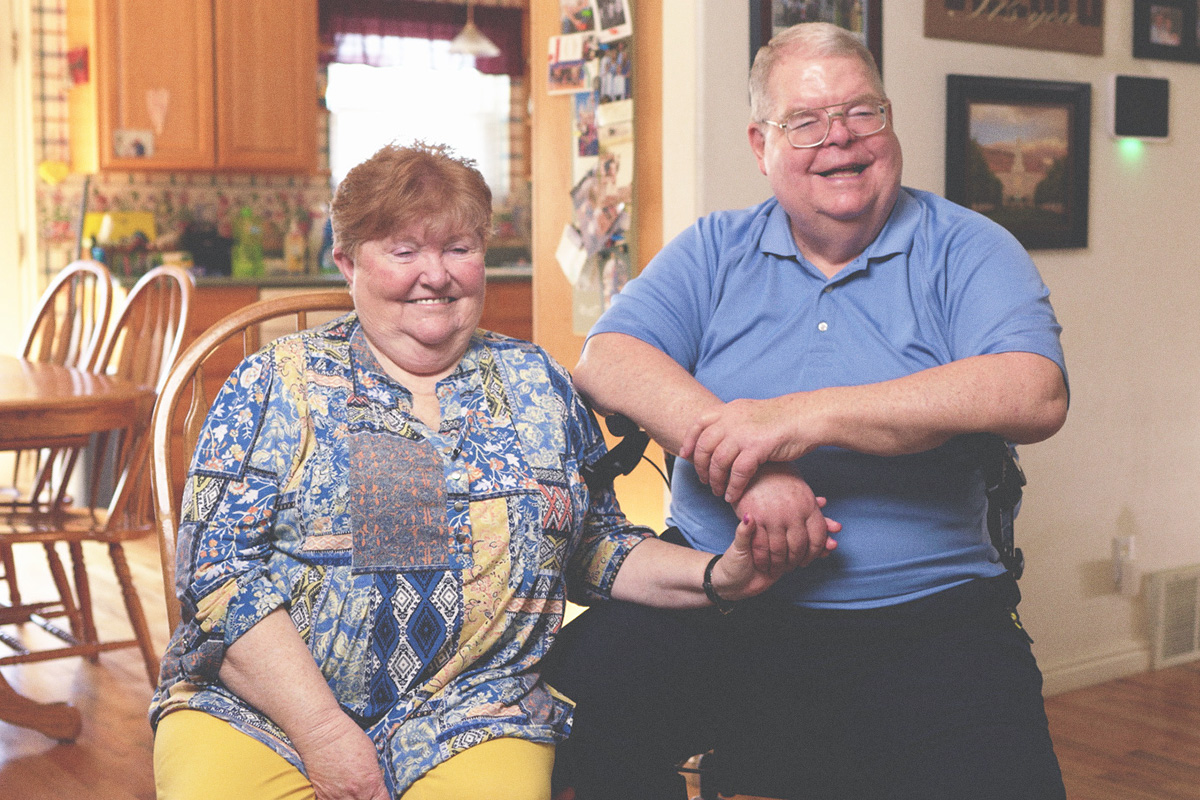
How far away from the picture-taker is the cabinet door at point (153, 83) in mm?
5098

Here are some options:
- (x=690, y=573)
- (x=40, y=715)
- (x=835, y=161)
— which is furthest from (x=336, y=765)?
(x=40, y=715)

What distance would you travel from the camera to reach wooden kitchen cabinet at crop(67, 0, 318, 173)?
512cm

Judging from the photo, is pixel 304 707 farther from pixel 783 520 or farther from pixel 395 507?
pixel 783 520

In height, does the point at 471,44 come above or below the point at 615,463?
above

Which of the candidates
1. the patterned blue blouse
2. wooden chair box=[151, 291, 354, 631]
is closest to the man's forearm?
the patterned blue blouse

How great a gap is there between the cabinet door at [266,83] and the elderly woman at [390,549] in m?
4.30

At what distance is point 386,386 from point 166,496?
32cm

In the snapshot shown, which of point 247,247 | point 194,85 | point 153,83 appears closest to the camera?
point 153,83

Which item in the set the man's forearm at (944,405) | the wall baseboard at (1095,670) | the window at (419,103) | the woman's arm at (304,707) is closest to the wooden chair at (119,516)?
the woman's arm at (304,707)

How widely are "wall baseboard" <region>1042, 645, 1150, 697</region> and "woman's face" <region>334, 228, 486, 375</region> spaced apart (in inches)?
78.7

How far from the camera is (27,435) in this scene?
2320 millimetres

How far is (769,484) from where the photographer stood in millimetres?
1348

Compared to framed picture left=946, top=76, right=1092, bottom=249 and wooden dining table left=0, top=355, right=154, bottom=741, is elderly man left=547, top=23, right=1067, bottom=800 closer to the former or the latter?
framed picture left=946, top=76, right=1092, bottom=249

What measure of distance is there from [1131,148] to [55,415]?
2493 millimetres
